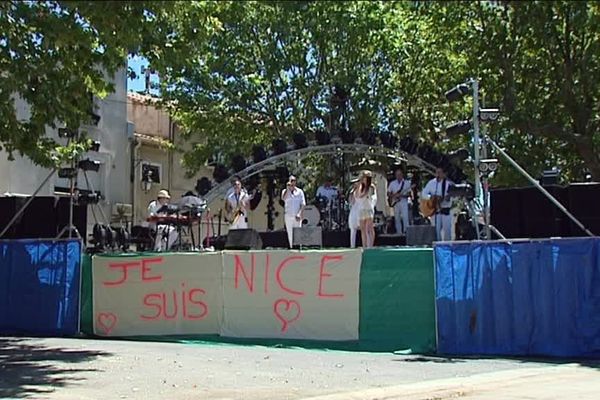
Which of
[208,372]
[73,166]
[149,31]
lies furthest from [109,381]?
[73,166]

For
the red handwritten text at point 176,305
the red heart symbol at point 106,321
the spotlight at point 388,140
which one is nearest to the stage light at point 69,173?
the red heart symbol at point 106,321

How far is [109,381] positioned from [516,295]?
21.1 ft

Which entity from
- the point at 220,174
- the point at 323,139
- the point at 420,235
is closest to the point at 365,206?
the point at 420,235

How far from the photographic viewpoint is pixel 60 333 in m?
15.2

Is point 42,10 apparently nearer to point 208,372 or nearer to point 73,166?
point 208,372

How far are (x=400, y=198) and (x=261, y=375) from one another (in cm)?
929

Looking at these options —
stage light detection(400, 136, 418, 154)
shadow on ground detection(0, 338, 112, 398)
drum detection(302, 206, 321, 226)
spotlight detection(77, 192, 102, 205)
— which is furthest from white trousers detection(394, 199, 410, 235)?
shadow on ground detection(0, 338, 112, 398)

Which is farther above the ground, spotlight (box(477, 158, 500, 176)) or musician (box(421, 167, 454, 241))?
spotlight (box(477, 158, 500, 176))

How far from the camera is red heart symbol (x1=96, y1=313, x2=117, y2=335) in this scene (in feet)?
50.0

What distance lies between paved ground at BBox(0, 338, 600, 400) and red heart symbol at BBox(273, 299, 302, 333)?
2.28 ft

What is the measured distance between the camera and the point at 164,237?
1877 centimetres

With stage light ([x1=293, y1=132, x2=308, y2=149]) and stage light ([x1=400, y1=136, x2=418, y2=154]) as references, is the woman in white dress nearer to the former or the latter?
stage light ([x1=400, y1=136, x2=418, y2=154])

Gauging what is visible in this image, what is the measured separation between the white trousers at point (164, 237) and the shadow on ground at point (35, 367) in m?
4.96

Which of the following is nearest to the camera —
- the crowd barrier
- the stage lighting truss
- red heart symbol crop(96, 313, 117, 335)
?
the crowd barrier
